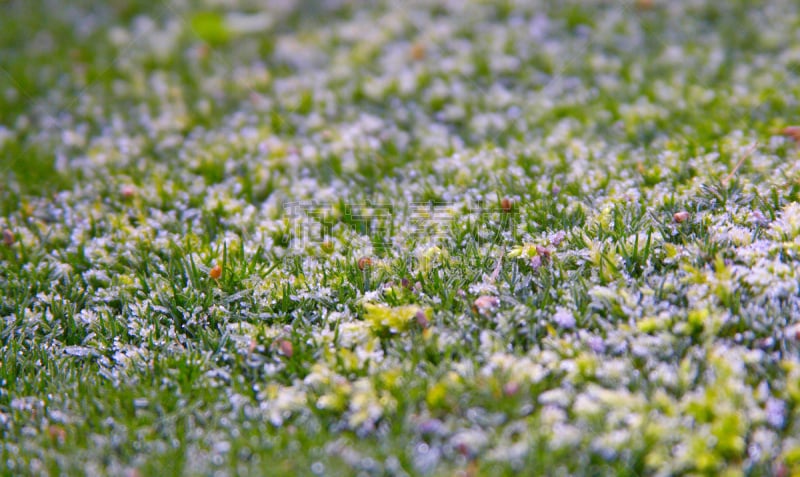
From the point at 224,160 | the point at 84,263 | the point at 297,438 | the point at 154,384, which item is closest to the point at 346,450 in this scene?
the point at 297,438

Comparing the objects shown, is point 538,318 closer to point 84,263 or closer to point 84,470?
point 84,470

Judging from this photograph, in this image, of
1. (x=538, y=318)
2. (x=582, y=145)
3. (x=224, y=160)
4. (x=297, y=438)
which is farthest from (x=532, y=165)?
(x=297, y=438)

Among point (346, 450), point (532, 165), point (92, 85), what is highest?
point (92, 85)

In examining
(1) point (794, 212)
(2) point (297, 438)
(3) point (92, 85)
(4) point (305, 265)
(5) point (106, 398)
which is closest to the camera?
(2) point (297, 438)

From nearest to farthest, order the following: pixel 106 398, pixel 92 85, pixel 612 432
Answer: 1. pixel 612 432
2. pixel 106 398
3. pixel 92 85

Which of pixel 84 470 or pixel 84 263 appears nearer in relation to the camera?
pixel 84 470

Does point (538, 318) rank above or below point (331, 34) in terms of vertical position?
below
